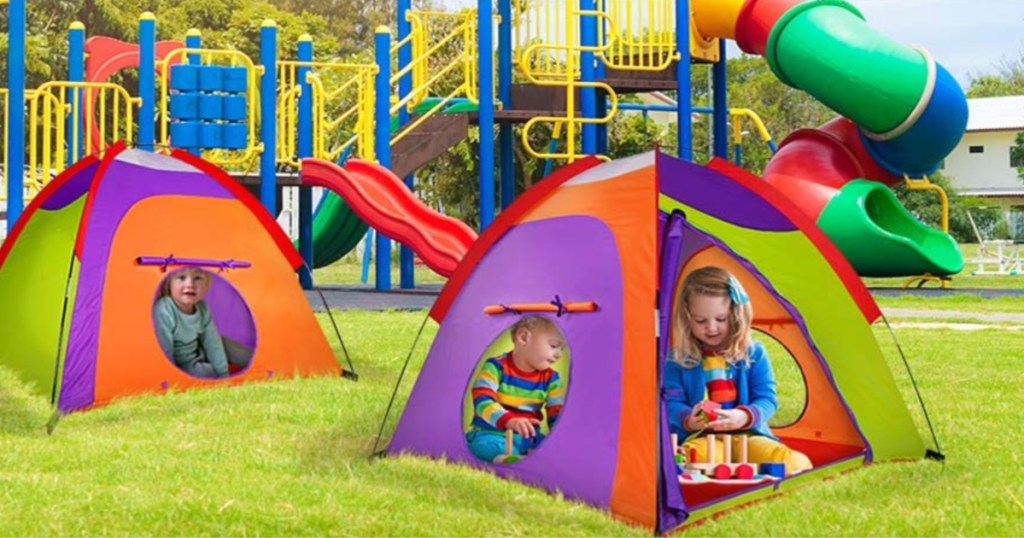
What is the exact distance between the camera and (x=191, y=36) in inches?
634

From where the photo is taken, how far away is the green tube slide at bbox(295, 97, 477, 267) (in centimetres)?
1753

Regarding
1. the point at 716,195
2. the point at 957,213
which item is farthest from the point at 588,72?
the point at 957,213

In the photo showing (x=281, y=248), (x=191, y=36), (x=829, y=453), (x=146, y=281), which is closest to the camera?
(x=829, y=453)

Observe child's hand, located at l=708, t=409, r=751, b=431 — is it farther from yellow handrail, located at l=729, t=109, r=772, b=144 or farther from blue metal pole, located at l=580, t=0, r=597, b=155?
yellow handrail, located at l=729, t=109, r=772, b=144

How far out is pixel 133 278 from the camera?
7.85 m

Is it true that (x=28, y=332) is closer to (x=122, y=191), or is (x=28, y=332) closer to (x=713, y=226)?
(x=122, y=191)

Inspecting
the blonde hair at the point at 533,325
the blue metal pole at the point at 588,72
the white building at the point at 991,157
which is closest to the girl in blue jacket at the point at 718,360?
the blonde hair at the point at 533,325

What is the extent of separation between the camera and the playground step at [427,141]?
15992 mm

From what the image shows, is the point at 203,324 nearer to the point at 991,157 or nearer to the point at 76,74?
the point at 76,74

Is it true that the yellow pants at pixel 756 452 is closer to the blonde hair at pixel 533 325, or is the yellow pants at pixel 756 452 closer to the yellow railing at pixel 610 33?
the blonde hair at pixel 533 325

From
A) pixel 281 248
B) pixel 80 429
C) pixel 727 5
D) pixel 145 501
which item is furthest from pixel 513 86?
pixel 145 501

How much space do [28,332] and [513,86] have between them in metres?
8.57

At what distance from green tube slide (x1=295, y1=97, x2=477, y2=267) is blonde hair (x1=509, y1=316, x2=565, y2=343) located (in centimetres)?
1188

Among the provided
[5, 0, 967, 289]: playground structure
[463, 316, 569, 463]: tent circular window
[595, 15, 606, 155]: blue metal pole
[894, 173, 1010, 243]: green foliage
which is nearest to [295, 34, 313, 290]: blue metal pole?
[5, 0, 967, 289]: playground structure
